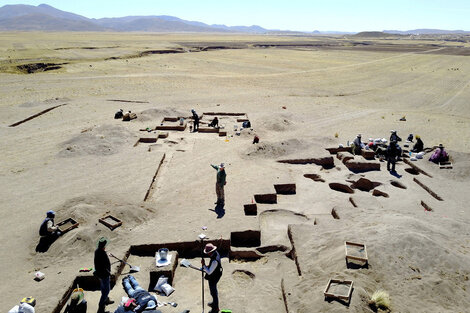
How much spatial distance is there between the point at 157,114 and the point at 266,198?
13.0 meters

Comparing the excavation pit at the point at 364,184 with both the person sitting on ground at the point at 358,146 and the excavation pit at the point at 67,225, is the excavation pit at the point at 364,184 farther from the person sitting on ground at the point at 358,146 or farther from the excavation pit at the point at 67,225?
the excavation pit at the point at 67,225

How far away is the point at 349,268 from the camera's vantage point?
762 centimetres

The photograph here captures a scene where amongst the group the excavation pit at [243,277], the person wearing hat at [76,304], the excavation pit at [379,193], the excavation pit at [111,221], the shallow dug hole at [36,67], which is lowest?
the excavation pit at [243,277]

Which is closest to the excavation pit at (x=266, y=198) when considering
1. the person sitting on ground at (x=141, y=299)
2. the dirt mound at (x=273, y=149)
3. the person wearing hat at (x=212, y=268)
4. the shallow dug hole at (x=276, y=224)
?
the shallow dug hole at (x=276, y=224)

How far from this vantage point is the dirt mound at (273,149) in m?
16.2

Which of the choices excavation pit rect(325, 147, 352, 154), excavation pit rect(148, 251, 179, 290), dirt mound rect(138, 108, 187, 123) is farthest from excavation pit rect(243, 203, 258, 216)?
dirt mound rect(138, 108, 187, 123)

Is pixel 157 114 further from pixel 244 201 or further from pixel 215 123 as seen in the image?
pixel 244 201

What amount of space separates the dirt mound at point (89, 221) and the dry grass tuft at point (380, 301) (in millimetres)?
6435

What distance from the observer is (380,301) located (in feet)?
21.8

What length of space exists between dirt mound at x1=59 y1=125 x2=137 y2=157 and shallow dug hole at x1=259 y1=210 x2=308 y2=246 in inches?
350

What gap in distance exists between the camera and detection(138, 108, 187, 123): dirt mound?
21.8 meters

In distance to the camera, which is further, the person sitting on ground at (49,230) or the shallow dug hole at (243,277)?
the person sitting on ground at (49,230)

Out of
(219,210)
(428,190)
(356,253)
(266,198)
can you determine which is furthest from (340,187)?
(356,253)

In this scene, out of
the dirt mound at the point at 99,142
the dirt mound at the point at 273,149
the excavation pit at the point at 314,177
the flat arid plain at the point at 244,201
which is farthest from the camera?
the dirt mound at the point at 273,149
